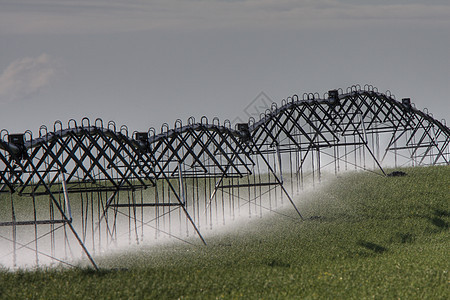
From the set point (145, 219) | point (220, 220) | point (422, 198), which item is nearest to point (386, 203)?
point (422, 198)

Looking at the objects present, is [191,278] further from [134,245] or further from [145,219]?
[145,219]

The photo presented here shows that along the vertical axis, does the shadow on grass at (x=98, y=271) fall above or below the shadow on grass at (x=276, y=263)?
above

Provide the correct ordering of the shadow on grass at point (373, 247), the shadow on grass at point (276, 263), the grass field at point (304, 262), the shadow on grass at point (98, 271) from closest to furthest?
the grass field at point (304, 262) → the shadow on grass at point (98, 271) → the shadow on grass at point (276, 263) → the shadow on grass at point (373, 247)

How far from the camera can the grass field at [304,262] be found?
19.2m

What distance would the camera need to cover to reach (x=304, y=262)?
24.3 m

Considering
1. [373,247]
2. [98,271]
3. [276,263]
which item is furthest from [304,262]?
[98,271]

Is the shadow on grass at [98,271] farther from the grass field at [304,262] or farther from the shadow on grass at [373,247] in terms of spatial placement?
the shadow on grass at [373,247]

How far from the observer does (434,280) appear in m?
21.1

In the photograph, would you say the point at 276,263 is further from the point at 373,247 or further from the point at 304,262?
the point at 373,247

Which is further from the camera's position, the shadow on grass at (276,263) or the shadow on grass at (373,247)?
the shadow on grass at (373,247)

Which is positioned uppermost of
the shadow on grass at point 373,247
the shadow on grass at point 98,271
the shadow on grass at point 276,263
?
the shadow on grass at point 98,271

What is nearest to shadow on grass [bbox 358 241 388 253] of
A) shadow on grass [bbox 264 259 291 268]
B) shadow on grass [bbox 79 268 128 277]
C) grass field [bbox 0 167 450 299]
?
grass field [bbox 0 167 450 299]

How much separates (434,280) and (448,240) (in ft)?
30.1

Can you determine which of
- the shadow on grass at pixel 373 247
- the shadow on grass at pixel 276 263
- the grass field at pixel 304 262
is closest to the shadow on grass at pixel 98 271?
the grass field at pixel 304 262
